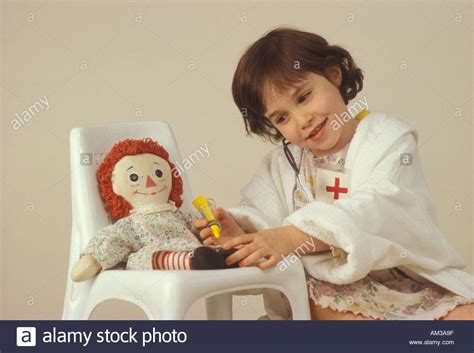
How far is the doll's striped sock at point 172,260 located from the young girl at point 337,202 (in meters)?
0.07

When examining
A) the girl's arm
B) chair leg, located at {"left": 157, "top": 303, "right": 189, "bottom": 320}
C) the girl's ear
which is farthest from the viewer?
the girl's ear

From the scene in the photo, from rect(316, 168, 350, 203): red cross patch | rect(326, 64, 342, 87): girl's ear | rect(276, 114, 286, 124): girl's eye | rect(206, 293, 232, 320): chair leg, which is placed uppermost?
rect(326, 64, 342, 87): girl's ear

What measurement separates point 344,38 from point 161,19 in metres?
0.48

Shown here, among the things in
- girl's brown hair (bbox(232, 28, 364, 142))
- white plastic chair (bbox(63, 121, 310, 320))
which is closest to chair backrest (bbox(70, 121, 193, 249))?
white plastic chair (bbox(63, 121, 310, 320))

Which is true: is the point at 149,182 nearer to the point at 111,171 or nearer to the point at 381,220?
the point at 111,171

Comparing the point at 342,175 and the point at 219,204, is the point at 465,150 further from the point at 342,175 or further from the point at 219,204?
the point at 342,175

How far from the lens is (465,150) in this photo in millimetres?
2195

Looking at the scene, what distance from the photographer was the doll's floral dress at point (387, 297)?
132cm

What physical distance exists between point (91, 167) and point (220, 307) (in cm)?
34

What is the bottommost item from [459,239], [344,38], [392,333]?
[392,333]

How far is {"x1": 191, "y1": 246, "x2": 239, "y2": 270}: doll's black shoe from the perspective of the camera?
1.24 m

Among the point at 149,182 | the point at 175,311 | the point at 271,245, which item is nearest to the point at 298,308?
the point at 271,245

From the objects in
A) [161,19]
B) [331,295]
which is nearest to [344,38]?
[161,19]

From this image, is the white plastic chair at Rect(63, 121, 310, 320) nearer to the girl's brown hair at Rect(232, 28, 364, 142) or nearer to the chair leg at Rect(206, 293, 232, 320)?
the chair leg at Rect(206, 293, 232, 320)
